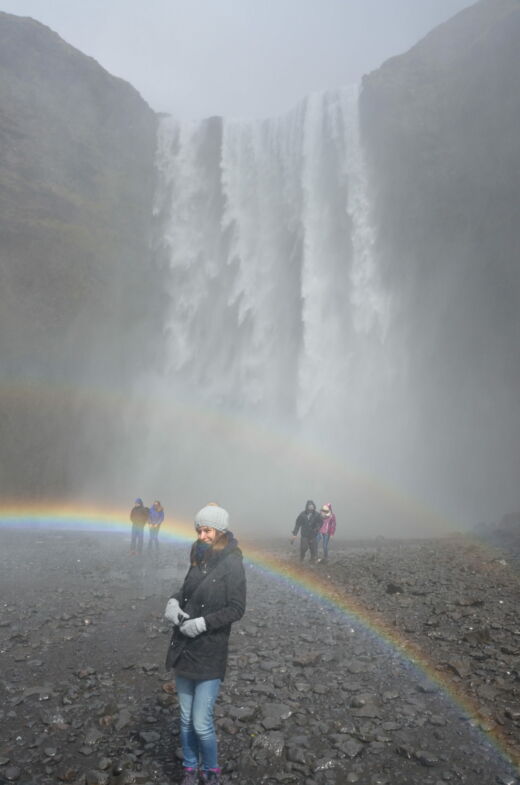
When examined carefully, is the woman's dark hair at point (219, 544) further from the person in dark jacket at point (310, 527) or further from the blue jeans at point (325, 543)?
the blue jeans at point (325, 543)

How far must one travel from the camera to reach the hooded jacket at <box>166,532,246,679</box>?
3646mm

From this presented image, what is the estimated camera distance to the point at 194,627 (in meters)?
3.55

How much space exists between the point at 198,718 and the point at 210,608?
843mm

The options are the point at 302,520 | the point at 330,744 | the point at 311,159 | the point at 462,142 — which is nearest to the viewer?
the point at 330,744

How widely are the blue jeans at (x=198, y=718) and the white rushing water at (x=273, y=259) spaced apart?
3567cm

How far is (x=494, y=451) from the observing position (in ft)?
125

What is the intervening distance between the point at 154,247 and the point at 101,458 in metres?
21.3

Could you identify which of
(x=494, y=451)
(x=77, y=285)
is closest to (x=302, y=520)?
(x=494, y=451)

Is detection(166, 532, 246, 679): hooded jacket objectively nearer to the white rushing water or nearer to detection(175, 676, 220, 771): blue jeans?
detection(175, 676, 220, 771): blue jeans

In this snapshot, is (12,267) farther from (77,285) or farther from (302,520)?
(302,520)

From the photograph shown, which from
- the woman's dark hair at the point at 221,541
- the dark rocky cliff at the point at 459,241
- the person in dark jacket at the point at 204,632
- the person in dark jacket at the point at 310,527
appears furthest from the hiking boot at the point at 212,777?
the dark rocky cliff at the point at 459,241

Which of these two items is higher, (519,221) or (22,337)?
(519,221)

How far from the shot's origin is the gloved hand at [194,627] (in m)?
3.55

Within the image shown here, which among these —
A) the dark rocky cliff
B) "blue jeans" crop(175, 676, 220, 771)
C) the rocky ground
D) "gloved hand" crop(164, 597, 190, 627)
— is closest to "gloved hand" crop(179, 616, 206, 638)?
"gloved hand" crop(164, 597, 190, 627)
